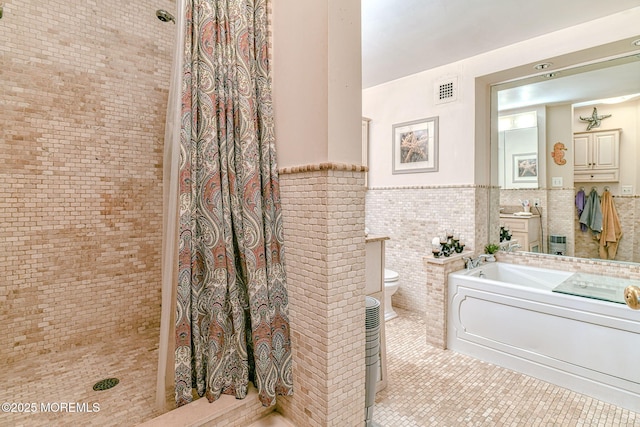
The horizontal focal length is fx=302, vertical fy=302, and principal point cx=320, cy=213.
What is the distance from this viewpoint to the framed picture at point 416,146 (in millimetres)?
3233

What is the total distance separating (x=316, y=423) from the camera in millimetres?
1281

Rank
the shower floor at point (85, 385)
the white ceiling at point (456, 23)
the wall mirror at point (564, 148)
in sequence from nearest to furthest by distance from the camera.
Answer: the shower floor at point (85, 385) < the white ceiling at point (456, 23) < the wall mirror at point (564, 148)

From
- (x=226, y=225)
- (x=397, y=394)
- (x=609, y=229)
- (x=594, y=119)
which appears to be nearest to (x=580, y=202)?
(x=609, y=229)

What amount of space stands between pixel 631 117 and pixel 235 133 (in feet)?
10.6

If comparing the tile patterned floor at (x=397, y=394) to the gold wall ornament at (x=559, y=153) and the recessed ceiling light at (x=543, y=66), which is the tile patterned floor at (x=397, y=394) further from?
the recessed ceiling light at (x=543, y=66)

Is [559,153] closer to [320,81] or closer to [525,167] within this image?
[525,167]

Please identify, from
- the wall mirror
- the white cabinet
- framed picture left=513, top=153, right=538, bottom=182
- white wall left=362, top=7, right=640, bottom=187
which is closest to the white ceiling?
white wall left=362, top=7, right=640, bottom=187

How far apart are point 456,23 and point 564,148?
163 cm

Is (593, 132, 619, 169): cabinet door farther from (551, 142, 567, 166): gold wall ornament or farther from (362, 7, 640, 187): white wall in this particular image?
(362, 7, 640, 187): white wall

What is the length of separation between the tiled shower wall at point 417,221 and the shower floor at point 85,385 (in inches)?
98.2

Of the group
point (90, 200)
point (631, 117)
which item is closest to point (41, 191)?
point (90, 200)

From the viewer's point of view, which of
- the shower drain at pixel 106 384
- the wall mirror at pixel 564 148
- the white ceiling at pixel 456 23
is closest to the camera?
the shower drain at pixel 106 384

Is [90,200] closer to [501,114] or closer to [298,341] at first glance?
[298,341]

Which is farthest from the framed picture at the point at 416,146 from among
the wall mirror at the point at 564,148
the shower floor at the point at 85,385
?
the shower floor at the point at 85,385
